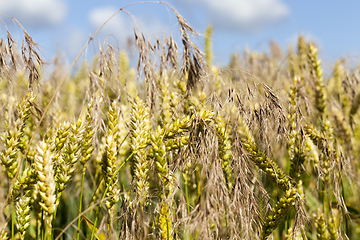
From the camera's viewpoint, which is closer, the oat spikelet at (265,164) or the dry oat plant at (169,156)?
the dry oat plant at (169,156)

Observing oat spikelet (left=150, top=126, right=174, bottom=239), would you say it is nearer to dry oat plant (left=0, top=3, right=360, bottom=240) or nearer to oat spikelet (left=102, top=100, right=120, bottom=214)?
dry oat plant (left=0, top=3, right=360, bottom=240)

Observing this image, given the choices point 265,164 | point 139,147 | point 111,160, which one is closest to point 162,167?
point 139,147

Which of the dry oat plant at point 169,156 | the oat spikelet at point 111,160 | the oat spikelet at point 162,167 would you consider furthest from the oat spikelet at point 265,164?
the oat spikelet at point 111,160

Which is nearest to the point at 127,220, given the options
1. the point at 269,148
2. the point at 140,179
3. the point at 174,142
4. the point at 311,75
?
the point at 140,179

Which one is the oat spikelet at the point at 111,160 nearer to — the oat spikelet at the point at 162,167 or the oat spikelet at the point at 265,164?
the oat spikelet at the point at 162,167

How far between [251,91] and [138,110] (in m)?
0.44

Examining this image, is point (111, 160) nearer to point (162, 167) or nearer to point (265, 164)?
point (162, 167)

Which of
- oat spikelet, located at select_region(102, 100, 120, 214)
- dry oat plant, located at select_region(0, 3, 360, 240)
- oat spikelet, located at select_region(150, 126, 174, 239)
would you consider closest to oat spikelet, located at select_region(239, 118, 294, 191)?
dry oat plant, located at select_region(0, 3, 360, 240)

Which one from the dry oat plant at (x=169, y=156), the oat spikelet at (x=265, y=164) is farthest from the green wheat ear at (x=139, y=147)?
the oat spikelet at (x=265, y=164)

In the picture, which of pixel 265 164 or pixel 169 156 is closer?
pixel 265 164

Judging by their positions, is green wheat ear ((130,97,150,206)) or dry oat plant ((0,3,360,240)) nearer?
dry oat plant ((0,3,360,240))

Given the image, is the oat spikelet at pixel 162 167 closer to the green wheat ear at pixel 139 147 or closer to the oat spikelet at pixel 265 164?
the green wheat ear at pixel 139 147

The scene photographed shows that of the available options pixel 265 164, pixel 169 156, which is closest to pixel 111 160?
pixel 169 156

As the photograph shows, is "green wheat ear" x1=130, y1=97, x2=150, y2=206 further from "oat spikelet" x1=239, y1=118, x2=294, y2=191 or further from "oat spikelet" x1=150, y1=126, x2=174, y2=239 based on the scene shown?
"oat spikelet" x1=239, y1=118, x2=294, y2=191
